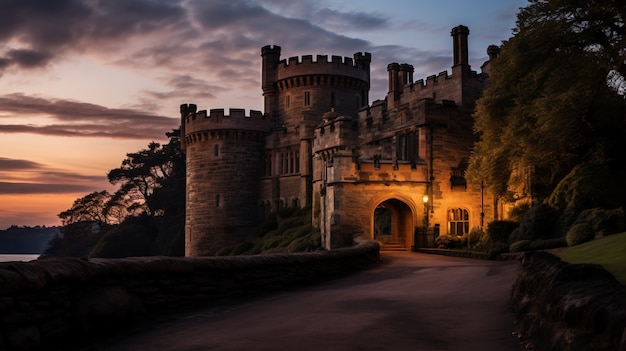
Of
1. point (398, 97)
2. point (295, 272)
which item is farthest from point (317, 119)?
point (295, 272)

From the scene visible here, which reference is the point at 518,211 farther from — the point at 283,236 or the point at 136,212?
the point at 136,212

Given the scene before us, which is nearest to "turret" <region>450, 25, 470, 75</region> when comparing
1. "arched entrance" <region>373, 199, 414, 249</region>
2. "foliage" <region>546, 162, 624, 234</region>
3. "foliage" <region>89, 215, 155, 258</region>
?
"arched entrance" <region>373, 199, 414, 249</region>

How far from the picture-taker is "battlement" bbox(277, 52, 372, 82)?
54.0 m

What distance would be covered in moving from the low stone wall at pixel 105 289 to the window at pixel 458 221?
20.4 metres

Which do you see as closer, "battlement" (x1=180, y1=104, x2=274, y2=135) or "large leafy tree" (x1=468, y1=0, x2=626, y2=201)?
"large leafy tree" (x1=468, y1=0, x2=626, y2=201)

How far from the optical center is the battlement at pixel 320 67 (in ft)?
177

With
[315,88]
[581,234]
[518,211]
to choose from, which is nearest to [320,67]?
[315,88]

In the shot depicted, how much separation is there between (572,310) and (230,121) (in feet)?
161

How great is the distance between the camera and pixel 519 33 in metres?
21.5

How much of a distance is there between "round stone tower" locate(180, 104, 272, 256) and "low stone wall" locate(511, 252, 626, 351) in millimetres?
45673

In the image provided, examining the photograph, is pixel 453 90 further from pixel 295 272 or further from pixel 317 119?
pixel 295 272

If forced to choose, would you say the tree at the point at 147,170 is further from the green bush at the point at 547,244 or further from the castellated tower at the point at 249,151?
the green bush at the point at 547,244

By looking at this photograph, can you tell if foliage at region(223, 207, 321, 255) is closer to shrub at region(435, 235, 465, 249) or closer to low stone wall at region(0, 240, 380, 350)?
shrub at region(435, 235, 465, 249)

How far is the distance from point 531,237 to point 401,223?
36.1 ft
